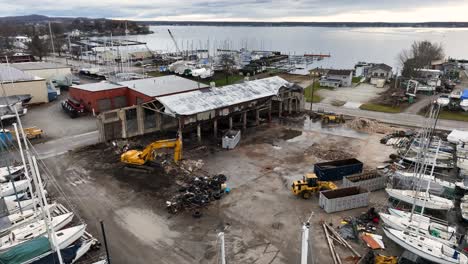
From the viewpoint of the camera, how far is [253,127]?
36.6 metres

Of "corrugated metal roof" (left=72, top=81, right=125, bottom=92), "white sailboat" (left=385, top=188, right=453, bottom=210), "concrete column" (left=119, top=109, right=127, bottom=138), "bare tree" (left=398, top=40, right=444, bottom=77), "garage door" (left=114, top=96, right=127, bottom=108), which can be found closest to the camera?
"white sailboat" (left=385, top=188, right=453, bottom=210)

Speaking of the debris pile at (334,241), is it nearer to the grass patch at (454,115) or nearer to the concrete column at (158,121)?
the concrete column at (158,121)

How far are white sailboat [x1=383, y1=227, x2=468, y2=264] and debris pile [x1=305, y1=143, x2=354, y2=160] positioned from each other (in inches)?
454

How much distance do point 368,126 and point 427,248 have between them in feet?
70.4

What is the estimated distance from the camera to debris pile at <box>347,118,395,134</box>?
1389 inches

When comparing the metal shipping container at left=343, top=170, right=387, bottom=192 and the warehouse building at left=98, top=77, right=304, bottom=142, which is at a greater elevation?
the warehouse building at left=98, top=77, right=304, bottom=142

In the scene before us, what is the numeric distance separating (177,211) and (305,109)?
90.4 feet

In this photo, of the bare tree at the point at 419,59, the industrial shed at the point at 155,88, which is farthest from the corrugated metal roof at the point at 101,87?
the bare tree at the point at 419,59

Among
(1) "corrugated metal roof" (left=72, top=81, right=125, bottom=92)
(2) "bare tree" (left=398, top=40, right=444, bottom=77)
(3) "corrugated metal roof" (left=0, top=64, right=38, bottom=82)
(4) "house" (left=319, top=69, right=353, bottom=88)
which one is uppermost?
(2) "bare tree" (left=398, top=40, right=444, bottom=77)

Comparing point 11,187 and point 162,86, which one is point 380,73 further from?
point 11,187

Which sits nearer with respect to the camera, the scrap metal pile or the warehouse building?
the scrap metal pile

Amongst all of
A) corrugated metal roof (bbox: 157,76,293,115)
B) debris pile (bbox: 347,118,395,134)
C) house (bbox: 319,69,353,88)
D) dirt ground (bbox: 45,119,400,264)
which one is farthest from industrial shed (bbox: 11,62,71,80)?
debris pile (bbox: 347,118,395,134)

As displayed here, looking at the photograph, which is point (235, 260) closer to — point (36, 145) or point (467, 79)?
point (36, 145)

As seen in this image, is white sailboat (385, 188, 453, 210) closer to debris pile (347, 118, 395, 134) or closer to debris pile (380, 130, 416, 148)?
debris pile (380, 130, 416, 148)
